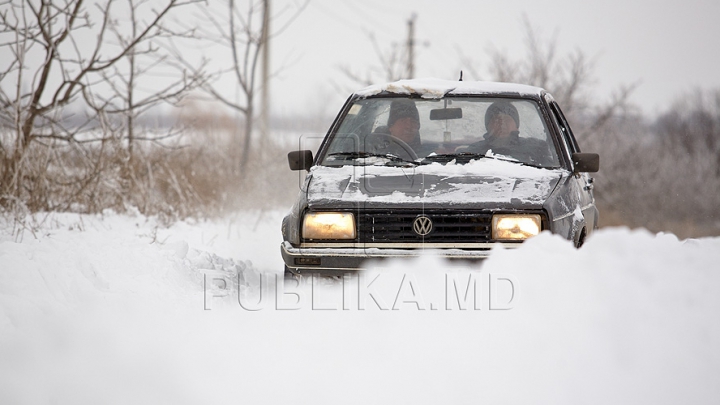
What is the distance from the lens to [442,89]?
5141mm

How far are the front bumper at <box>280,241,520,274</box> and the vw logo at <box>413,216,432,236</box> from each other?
7 centimetres

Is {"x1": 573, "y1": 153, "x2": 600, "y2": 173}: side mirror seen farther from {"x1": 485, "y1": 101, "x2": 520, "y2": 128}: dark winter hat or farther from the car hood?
{"x1": 485, "y1": 101, "x2": 520, "y2": 128}: dark winter hat

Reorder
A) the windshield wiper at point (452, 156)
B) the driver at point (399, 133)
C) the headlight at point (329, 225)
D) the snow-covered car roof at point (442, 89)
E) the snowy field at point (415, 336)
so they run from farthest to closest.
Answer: the snow-covered car roof at point (442, 89)
the driver at point (399, 133)
the windshield wiper at point (452, 156)
the headlight at point (329, 225)
the snowy field at point (415, 336)

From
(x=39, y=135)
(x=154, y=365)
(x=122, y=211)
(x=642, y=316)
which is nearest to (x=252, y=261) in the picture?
(x=122, y=211)

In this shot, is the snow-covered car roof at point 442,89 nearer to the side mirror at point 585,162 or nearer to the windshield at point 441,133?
the windshield at point 441,133

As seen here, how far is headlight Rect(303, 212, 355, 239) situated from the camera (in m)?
4.10

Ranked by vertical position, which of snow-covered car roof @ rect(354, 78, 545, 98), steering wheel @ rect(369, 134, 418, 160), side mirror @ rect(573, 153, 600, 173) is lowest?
side mirror @ rect(573, 153, 600, 173)

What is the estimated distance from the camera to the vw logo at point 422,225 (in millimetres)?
4023

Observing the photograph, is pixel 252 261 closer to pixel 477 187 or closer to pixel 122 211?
pixel 122 211

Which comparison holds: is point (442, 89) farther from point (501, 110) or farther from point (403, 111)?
point (501, 110)

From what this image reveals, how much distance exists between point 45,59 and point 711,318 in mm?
6680

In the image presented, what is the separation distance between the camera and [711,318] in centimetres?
324

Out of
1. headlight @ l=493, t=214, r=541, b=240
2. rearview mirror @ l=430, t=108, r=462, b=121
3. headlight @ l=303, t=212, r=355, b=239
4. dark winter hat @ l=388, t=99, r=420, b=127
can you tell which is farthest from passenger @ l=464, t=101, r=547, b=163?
headlight @ l=303, t=212, r=355, b=239

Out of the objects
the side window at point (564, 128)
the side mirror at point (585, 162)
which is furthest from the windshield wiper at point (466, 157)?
the side window at point (564, 128)
